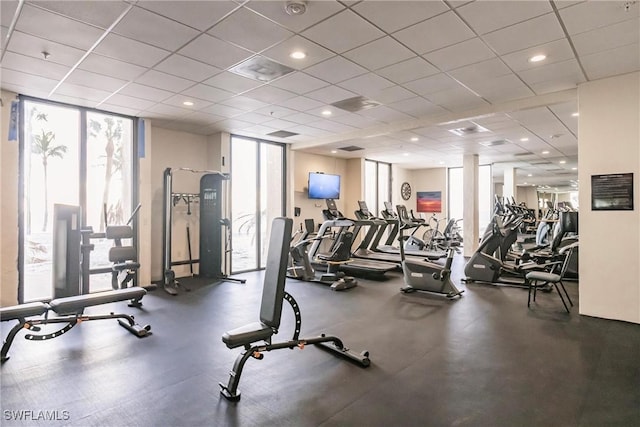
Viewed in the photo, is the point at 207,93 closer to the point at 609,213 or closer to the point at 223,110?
the point at 223,110

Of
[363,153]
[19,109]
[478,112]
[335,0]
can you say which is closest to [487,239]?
[478,112]

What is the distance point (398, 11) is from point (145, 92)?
12.0 ft

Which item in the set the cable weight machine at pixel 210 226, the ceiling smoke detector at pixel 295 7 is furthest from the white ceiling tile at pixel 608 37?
the cable weight machine at pixel 210 226

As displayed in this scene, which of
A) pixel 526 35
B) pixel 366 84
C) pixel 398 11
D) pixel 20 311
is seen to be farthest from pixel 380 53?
Answer: pixel 20 311

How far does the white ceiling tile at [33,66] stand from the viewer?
12.5 ft

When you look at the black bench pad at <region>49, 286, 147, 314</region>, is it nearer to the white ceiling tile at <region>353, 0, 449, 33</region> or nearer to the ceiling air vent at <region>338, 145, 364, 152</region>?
the white ceiling tile at <region>353, 0, 449, 33</region>

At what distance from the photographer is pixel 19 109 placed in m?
5.02

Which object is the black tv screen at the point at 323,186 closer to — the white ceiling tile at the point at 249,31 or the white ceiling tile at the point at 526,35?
the white ceiling tile at the point at 249,31

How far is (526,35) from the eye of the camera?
336 cm

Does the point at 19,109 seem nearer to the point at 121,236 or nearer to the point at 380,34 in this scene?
the point at 121,236

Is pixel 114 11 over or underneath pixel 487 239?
over

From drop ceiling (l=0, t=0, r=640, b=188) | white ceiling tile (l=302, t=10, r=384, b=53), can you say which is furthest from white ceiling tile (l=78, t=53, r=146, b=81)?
white ceiling tile (l=302, t=10, r=384, b=53)

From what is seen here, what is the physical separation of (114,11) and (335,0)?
181 cm

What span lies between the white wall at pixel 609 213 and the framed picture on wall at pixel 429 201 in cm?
881
